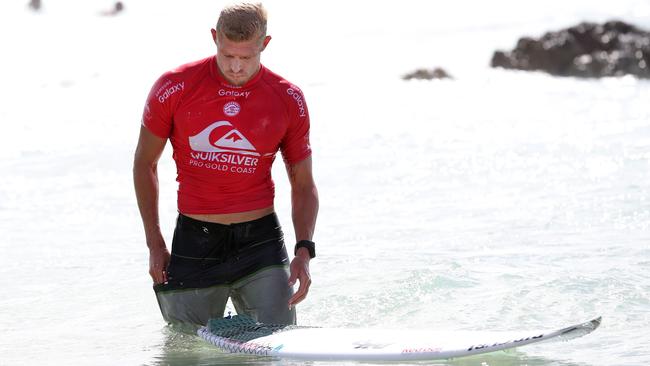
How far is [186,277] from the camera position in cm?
512

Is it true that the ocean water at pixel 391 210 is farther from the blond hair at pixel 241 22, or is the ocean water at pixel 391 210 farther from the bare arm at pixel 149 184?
the blond hair at pixel 241 22

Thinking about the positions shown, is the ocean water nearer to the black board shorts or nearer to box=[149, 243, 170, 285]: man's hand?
the black board shorts

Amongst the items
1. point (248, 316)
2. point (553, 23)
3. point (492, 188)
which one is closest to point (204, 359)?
point (248, 316)

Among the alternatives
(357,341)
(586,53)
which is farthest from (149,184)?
(586,53)

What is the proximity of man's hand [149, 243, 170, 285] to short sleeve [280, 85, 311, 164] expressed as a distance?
2.31ft

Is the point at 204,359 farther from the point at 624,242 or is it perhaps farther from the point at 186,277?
the point at 624,242

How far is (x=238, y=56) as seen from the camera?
4.74 metres

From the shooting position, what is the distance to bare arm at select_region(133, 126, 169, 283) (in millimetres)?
4938

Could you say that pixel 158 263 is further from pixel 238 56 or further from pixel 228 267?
pixel 238 56

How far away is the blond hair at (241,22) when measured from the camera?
15.2ft

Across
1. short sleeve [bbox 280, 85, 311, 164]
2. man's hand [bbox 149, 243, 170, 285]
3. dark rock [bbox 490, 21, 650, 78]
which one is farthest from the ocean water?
short sleeve [bbox 280, 85, 311, 164]

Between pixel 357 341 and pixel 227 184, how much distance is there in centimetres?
90

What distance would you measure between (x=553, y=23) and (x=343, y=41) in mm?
6397

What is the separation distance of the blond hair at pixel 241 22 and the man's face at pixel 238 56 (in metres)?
0.03
